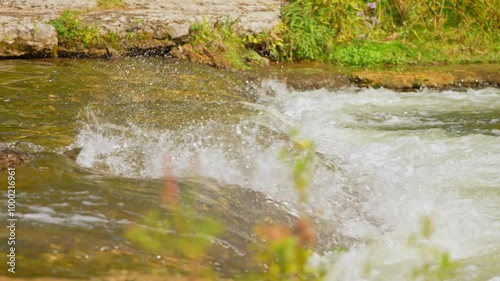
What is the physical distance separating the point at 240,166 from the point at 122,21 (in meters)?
4.00

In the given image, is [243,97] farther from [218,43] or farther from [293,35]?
[293,35]

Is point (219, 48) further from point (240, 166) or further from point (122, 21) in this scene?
point (240, 166)

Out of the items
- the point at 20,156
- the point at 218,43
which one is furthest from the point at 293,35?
the point at 20,156

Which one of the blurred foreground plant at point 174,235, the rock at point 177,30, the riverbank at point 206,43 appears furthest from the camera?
the rock at point 177,30

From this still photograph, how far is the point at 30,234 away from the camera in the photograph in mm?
3291

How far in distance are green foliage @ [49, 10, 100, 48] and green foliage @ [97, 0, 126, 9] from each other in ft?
2.54

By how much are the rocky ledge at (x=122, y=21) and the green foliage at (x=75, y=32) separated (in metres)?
0.04

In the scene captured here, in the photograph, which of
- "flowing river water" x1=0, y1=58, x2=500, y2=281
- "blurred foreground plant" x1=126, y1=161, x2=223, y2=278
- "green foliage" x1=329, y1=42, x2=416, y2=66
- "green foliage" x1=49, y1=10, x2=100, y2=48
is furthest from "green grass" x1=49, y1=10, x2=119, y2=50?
"blurred foreground plant" x1=126, y1=161, x2=223, y2=278

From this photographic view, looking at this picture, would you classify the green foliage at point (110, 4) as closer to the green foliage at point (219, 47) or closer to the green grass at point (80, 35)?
the green grass at point (80, 35)

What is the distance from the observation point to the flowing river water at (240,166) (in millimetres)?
3453

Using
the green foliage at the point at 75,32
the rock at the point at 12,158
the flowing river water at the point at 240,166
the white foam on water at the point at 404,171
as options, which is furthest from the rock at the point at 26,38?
the rock at the point at 12,158

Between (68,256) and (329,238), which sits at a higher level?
(68,256)

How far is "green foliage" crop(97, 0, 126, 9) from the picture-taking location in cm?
886

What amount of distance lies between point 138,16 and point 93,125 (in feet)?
10.7
